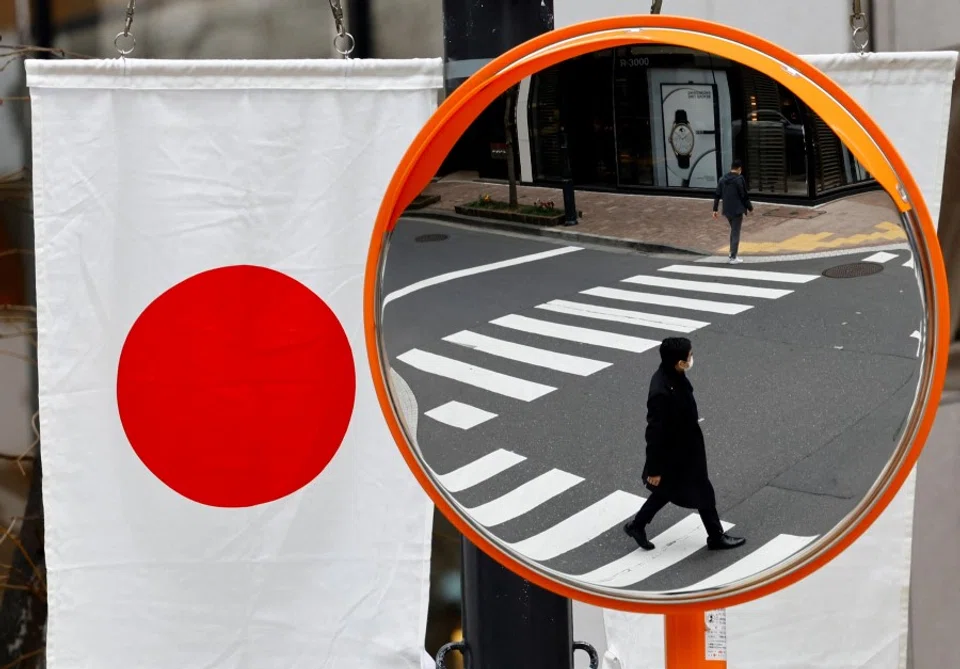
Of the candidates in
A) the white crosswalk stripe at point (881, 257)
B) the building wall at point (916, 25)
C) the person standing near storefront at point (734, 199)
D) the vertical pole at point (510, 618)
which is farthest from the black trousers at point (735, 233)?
the building wall at point (916, 25)

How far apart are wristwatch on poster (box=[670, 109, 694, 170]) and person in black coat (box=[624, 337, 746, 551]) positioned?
6.1 inches

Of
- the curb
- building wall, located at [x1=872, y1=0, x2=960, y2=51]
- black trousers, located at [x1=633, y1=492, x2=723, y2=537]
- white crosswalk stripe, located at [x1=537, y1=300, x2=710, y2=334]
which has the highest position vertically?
building wall, located at [x1=872, y1=0, x2=960, y2=51]

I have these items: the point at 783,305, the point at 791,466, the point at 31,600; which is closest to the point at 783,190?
the point at 783,305

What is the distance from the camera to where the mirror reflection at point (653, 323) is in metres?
0.78

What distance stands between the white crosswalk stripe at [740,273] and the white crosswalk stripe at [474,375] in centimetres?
16

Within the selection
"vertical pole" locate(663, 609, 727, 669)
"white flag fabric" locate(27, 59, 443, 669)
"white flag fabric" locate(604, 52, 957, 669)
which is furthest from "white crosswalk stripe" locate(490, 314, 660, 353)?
"white flag fabric" locate(604, 52, 957, 669)

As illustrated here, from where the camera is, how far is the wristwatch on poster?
83 cm

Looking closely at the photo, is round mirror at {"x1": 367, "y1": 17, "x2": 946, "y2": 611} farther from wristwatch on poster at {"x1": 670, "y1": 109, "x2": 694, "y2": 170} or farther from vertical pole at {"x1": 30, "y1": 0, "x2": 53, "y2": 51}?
vertical pole at {"x1": 30, "y1": 0, "x2": 53, "y2": 51}

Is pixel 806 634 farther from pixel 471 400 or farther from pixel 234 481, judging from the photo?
pixel 471 400

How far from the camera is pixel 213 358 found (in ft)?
5.59

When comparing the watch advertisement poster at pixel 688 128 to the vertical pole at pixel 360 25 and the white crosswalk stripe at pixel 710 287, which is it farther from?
the vertical pole at pixel 360 25

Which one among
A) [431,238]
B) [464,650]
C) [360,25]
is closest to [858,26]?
[431,238]

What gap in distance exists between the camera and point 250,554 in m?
1.77

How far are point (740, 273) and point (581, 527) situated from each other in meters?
0.25
